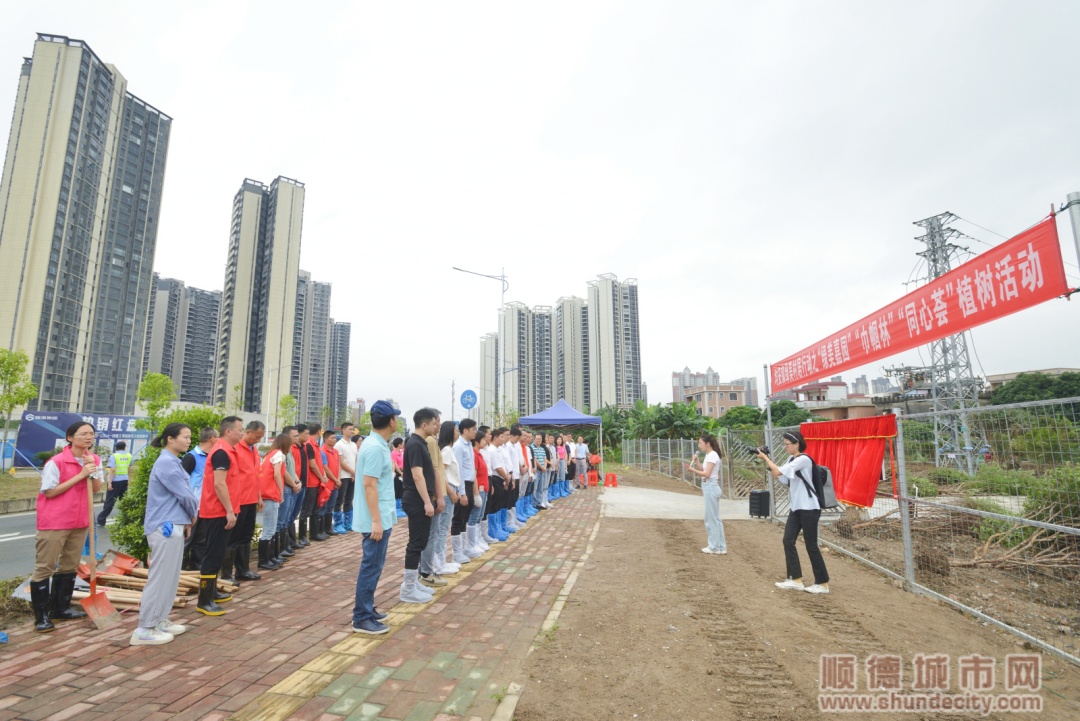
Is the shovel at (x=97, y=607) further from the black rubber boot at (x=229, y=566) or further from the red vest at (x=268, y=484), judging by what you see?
the red vest at (x=268, y=484)

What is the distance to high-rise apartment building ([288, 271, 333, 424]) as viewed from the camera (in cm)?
5619

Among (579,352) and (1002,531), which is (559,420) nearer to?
(1002,531)

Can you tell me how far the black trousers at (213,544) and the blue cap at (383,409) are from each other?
6.12ft

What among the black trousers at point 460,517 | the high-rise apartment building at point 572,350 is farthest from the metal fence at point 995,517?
the high-rise apartment building at point 572,350

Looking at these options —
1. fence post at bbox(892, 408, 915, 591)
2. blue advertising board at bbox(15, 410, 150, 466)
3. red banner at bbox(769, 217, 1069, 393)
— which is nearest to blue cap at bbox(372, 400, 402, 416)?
red banner at bbox(769, 217, 1069, 393)

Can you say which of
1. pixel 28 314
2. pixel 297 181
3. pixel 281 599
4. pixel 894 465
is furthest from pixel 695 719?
pixel 297 181

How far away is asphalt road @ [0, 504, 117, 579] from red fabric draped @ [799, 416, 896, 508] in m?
10.2

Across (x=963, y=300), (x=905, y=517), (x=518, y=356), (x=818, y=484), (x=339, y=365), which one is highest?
(x=339, y=365)

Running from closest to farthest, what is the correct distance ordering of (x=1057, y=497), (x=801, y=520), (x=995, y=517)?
(x=1057, y=497), (x=995, y=517), (x=801, y=520)

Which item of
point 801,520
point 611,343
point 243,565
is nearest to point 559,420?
point 801,520

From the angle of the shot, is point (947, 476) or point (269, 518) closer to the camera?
point (947, 476)

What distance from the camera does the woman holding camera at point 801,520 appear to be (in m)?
5.39

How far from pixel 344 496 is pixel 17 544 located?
5174 millimetres

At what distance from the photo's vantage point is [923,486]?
582cm
